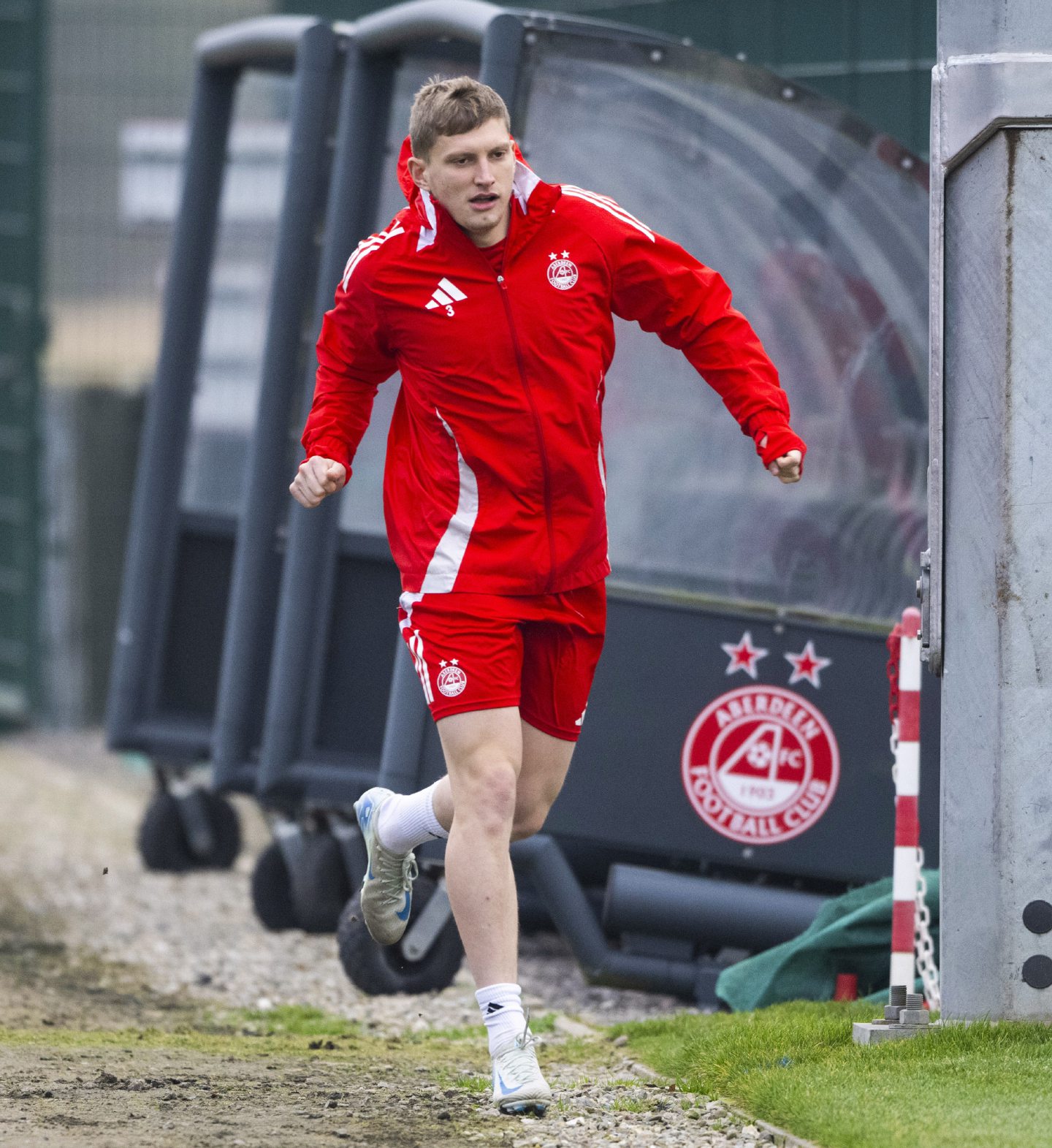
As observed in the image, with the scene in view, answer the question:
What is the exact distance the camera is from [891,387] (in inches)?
270

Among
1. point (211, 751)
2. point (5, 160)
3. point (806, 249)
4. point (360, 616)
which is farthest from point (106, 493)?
point (806, 249)

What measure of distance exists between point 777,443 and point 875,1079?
1.25 m

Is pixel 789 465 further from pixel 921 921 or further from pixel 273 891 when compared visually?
pixel 273 891

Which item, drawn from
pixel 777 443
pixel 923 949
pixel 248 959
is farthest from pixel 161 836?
pixel 777 443

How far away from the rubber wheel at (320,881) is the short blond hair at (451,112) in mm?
3699

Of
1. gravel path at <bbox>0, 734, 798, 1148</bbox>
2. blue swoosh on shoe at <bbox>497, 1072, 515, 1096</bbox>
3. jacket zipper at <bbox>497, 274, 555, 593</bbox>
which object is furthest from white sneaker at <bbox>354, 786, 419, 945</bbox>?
jacket zipper at <bbox>497, 274, 555, 593</bbox>

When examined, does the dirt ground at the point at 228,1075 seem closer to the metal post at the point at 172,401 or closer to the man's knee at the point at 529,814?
the man's knee at the point at 529,814

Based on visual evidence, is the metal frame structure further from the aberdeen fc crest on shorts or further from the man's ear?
the aberdeen fc crest on shorts

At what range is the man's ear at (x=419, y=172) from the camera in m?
4.48

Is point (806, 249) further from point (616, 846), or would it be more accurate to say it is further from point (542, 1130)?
point (542, 1130)

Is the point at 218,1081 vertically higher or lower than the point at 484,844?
lower

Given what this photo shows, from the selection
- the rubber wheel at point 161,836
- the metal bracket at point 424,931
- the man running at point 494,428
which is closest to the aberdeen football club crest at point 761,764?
the metal bracket at point 424,931

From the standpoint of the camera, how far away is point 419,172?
14.8ft

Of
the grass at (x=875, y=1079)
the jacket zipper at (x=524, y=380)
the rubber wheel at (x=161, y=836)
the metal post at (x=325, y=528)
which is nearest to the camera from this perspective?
the grass at (x=875, y=1079)
